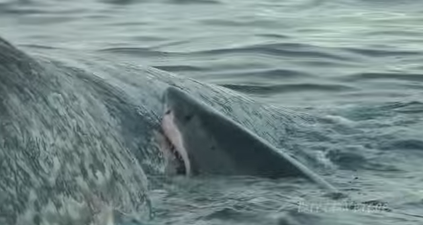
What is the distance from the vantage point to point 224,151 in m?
5.16

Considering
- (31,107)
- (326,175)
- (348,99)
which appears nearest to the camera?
(31,107)

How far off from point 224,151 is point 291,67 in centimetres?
485

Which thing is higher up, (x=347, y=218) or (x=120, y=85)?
(x=120, y=85)

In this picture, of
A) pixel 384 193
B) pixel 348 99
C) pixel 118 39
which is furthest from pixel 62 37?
pixel 384 193

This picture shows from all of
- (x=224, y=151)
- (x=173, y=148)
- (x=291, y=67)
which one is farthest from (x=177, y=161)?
(x=291, y=67)

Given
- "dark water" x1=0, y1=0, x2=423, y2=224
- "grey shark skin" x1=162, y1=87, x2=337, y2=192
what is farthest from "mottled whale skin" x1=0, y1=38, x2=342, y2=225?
"dark water" x1=0, y1=0, x2=423, y2=224

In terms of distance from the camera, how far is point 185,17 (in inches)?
510

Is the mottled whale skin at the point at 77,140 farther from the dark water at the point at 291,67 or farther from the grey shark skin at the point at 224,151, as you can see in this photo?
the dark water at the point at 291,67

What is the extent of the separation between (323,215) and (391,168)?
1313mm

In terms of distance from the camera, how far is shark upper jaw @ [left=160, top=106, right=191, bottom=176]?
17.0 ft

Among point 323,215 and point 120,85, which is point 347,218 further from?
point 120,85

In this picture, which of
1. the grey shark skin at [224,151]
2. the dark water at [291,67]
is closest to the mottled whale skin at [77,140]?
the grey shark skin at [224,151]

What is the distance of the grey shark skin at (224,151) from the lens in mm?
5145

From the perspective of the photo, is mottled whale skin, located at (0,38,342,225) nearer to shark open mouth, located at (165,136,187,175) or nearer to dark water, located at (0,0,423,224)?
shark open mouth, located at (165,136,187,175)
